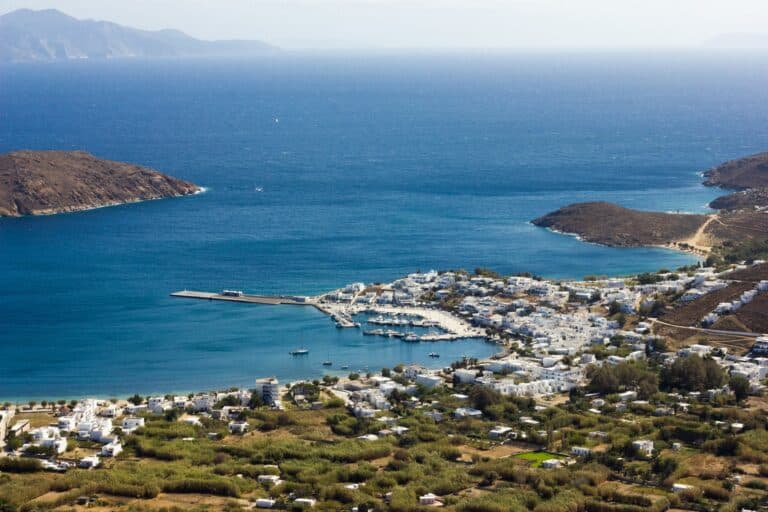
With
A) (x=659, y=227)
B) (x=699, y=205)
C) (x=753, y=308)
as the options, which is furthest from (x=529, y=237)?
(x=753, y=308)

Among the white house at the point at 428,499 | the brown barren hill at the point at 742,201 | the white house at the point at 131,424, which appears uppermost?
the brown barren hill at the point at 742,201

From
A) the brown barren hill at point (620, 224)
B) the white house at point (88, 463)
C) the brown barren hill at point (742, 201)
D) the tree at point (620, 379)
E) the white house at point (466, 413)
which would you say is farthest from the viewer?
the brown barren hill at point (742, 201)

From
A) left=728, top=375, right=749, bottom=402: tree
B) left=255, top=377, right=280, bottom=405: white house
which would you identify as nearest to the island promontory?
left=728, top=375, right=749, bottom=402: tree

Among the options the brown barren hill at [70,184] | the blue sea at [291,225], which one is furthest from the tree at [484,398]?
the brown barren hill at [70,184]

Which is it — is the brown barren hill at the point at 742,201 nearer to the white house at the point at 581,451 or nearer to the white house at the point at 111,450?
the white house at the point at 581,451

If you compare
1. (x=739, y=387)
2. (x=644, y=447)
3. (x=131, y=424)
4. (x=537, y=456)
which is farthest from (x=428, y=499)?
(x=739, y=387)
